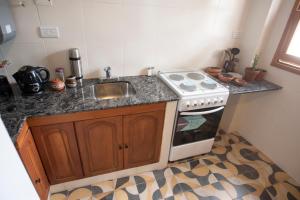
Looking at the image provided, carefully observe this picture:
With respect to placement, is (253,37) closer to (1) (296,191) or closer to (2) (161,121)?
(2) (161,121)

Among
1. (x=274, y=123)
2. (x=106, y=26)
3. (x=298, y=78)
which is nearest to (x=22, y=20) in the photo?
(x=106, y=26)

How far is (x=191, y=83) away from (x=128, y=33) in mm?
765

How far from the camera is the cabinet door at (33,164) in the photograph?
3.45 ft

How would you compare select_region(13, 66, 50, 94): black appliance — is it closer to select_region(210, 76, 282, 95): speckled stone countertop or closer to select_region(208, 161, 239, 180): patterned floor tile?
select_region(210, 76, 282, 95): speckled stone countertop

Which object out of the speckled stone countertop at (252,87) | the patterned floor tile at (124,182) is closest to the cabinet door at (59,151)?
the patterned floor tile at (124,182)

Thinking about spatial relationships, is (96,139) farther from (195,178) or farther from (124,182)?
(195,178)

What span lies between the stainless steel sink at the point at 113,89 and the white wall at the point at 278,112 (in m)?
1.46

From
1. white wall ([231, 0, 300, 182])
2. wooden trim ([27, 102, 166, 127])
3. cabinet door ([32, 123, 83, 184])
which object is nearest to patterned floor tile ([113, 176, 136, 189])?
cabinet door ([32, 123, 83, 184])

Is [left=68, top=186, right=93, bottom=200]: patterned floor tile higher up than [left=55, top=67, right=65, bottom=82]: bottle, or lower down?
lower down

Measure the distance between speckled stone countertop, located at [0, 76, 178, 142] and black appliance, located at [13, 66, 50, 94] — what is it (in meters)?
0.06

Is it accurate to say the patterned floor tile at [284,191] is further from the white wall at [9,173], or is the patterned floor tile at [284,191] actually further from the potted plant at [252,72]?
the white wall at [9,173]

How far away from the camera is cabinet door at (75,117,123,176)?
4.41 feet

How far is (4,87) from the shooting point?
1.32 metres

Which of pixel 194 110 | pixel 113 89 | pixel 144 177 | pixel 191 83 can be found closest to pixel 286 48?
pixel 191 83
